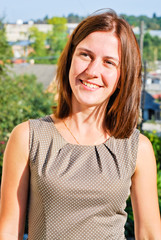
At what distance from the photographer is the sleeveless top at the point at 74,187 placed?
1.28 metres

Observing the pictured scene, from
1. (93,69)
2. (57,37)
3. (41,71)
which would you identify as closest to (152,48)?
(57,37)

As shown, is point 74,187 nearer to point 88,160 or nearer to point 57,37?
point 88,160

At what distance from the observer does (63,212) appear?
1.29 m

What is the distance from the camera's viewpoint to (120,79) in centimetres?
142

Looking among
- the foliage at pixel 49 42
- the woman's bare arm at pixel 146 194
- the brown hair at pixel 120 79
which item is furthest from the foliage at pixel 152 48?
the woman's bare arm at pixel 146 194

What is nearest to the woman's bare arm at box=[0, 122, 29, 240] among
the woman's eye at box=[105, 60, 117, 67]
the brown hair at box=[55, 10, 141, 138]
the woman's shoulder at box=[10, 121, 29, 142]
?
the woman's shoulder at box=[10, 121, 29, 142]

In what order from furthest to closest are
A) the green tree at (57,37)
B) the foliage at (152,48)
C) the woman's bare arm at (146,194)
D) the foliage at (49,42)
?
1. the foliage at (152,48)
2. the green tree at (57,37)
3. the foliage at (49,42)
4. the woman's bare arm at (146,194)

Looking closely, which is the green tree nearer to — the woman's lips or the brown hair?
the brown hair

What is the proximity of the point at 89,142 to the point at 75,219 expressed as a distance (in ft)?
1.01

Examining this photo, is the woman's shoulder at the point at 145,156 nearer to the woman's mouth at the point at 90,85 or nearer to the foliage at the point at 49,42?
the woman's mouth at the point at 90,85

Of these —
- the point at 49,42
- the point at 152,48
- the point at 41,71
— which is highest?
the point at 49,42

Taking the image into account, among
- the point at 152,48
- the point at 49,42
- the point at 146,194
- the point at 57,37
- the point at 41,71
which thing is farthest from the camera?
the point at 152,48

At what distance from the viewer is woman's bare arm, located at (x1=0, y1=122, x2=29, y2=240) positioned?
4.21 feet

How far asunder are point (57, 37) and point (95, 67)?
→ 64.3 m
